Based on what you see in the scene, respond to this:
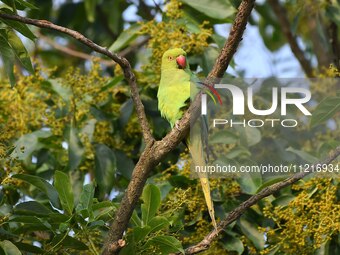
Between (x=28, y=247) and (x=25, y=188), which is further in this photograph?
(x=25, y=188)

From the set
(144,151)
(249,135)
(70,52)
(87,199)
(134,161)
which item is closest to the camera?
(144,151)

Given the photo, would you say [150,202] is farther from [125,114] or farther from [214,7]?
[214,7]

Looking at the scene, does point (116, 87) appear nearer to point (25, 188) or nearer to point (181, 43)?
point (181, 43)

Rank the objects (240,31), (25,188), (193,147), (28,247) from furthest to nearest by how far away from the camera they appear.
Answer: (25,188) < (193,147) < (28,247) < (240,31)

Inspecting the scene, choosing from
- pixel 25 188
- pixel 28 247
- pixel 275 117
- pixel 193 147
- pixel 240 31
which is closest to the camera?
pixel 240 31

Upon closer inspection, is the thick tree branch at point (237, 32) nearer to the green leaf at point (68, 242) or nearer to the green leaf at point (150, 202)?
the green leaf at point (150, 202)

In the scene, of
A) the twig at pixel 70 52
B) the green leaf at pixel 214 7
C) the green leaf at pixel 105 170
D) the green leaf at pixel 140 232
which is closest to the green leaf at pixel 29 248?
the green leaf at pixel 140 232

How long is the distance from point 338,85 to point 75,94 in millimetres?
1512

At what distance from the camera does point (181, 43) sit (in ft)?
13.7

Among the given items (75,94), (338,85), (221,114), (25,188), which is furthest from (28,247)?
(338,85)

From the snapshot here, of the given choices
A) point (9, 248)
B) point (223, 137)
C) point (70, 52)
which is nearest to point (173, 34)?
point (223, 137)

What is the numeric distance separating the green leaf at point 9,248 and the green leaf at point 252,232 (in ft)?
3.62

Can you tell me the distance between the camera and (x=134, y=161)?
4336mm

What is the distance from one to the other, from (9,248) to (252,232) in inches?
45.6
